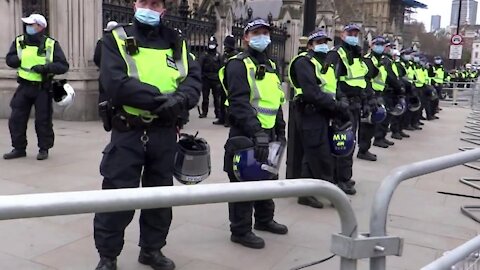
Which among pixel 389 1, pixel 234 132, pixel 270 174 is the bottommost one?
pixel 270 174

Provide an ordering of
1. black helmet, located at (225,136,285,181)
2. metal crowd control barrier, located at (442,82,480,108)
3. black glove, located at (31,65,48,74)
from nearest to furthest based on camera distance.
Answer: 1. black helmet, located at (225,136,285,181)
2. black glove, located at (31,65,48,74)
3. metal crowd control barrier, located at (442,82,480,108)

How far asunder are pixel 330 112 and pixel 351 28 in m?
1.46

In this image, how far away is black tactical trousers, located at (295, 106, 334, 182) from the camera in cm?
543

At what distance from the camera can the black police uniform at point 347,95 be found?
6.18 metres

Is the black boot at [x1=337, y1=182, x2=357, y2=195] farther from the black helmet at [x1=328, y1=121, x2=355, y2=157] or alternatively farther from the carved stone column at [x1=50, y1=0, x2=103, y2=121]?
the carved stone column at [x1=50, y1=0, x2=103, y2=121]

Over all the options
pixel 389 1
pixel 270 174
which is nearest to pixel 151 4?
pixel 270 174

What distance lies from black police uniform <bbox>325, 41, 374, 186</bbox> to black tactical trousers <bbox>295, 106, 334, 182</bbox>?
627 millimetres

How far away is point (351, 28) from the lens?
637cm

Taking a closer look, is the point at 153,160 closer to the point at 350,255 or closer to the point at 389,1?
the point at 350,255

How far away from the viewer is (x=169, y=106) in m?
3.38

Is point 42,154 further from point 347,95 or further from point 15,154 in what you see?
point 347,95

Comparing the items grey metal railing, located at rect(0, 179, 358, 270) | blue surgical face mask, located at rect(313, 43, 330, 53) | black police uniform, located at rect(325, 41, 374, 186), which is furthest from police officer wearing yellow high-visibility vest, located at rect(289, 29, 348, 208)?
grey metal railing, located at rect(0, 179, 358, 270)

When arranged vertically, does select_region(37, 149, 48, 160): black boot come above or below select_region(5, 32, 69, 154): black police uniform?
below

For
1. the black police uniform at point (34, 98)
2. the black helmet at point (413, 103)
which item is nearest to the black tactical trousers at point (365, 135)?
the black helmet at point (413, 103)
